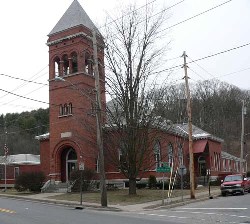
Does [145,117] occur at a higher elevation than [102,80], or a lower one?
lower

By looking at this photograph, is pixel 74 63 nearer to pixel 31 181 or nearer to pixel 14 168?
pixel 31 181

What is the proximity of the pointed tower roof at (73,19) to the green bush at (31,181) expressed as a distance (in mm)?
14978

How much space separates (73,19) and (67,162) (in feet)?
49.3

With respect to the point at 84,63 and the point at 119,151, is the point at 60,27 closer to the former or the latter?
the point at 84,63

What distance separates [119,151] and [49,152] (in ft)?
45.3

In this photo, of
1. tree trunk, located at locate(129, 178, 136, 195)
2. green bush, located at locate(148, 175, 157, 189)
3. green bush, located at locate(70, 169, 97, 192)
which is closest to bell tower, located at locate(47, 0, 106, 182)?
green bush, located at locate(70, 169, 97, 192)

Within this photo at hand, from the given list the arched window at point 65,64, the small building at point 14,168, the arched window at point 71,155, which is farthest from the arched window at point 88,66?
the small building at point 14,168

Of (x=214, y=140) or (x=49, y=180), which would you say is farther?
(x=214, y=140)

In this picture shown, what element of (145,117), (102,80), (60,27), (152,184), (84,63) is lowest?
(152,184)

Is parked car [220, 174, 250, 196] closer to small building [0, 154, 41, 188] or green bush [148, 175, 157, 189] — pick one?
green bush [148, 175, 157, 189]

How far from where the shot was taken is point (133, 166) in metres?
32.6

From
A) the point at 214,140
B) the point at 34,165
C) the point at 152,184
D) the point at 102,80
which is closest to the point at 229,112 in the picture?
the point at 214,140

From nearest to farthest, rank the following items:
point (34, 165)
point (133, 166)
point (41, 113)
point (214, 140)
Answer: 1. point (133, 166)
2. point (214, 140)
3. point (34, 165)
4. point (41, 113)

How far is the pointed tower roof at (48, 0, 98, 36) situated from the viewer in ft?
142
